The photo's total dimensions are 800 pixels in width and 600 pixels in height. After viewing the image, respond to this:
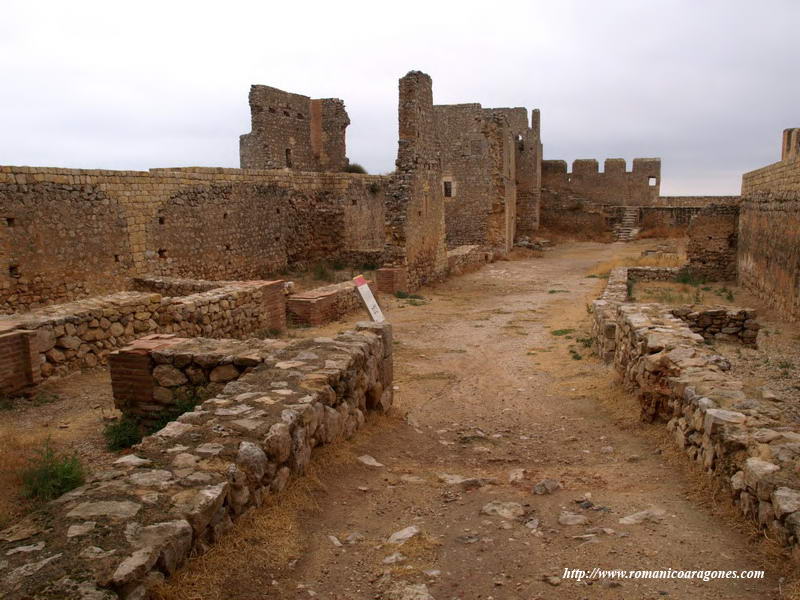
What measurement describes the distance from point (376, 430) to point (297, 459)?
156 cm

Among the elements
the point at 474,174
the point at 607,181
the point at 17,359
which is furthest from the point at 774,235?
the point at 607,181

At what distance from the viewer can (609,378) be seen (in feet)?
24.9

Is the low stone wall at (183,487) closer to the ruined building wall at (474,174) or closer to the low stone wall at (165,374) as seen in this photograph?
the low stone wall at (165,374)

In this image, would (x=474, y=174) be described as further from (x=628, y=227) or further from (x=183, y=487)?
(x=183, y=487)

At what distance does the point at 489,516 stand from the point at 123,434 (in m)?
3.21

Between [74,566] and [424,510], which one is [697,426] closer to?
[424,510]

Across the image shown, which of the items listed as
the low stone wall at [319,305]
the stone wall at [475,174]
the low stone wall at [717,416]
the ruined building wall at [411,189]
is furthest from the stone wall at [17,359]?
the stone wall at [475,174]

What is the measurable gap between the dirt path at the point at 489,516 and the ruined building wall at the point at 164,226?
7.22 metres

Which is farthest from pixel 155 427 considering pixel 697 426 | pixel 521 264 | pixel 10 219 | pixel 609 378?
pixel 521 264

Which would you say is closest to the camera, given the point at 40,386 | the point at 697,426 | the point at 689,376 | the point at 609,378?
the point at 697,426

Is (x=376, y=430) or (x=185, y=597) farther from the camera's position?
(x=376, y=430)

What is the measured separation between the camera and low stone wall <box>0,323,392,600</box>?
2479 mm

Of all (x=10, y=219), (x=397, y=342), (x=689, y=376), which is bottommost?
(x=397, y=342)

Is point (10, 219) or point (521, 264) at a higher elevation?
point (10, 219)
